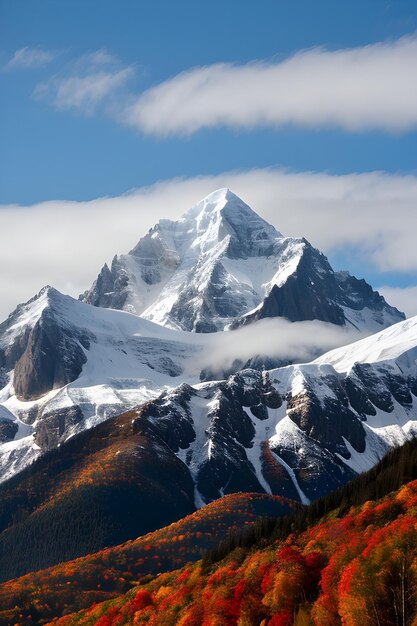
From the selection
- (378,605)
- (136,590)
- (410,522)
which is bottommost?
(378,605)

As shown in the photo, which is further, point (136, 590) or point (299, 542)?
point (136, 590)

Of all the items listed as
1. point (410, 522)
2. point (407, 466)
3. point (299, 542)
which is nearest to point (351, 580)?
point (410, 522)

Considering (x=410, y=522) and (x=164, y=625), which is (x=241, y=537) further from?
(x=410, y=522)

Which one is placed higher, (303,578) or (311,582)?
(303,578)

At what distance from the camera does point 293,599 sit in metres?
115

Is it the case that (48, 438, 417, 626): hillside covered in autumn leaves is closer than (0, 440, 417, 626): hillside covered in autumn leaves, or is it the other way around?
(48, 438, 417, 626): hillside covered in autumn leaves

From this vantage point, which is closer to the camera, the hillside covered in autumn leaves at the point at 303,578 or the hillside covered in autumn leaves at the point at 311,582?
the hillside covered in autumn leaves at the point at 311,582

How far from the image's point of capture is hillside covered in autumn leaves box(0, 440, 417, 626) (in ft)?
345

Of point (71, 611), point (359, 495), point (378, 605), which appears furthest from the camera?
point (71, 611)

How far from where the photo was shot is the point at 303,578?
118 meters

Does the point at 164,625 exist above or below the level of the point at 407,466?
below

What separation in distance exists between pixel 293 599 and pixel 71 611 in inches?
3042

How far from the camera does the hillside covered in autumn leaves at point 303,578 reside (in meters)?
105

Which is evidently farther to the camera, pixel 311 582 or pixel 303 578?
pixel 311 582
